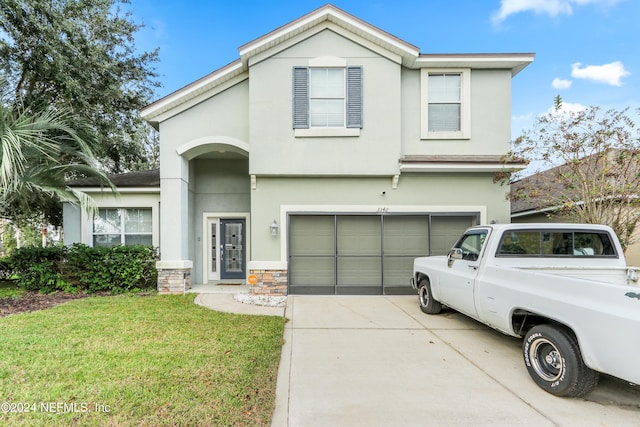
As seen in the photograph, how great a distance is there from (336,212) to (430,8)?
387 inches

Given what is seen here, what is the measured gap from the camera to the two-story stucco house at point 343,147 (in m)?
8.12

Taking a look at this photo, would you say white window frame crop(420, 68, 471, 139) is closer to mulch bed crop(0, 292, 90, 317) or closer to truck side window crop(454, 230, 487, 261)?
truck side window crop(454, 230, 487, 261)

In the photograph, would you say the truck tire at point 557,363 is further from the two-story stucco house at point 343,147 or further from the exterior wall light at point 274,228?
the exterior wall light at point 274,228

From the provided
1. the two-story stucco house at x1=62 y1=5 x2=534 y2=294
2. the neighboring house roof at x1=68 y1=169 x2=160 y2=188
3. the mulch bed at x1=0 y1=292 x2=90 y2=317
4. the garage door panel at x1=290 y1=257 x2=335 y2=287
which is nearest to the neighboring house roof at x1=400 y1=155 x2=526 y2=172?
the two-story stucco house at x1=62 y1=5 x2=534 y2=294

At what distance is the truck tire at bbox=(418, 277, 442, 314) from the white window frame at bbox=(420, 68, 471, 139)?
4105 millimetres

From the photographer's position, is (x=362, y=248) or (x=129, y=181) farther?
(x=129, y=181)

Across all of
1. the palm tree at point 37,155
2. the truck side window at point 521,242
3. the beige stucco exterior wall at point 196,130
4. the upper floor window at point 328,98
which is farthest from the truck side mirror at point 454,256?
the palm tree at point 37,155

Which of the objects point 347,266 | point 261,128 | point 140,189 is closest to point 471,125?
point 347,266

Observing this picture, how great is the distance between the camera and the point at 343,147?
8.13 metres

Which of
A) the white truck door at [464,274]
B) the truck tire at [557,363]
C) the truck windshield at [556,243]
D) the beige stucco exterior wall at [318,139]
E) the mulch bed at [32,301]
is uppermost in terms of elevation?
the beige stucco exterior wall at [318,139]

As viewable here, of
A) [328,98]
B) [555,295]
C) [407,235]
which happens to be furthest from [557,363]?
[328,98]

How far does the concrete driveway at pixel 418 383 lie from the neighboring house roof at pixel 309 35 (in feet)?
22.0

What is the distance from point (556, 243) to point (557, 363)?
2.12m

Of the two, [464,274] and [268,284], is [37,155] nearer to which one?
[268,284]
